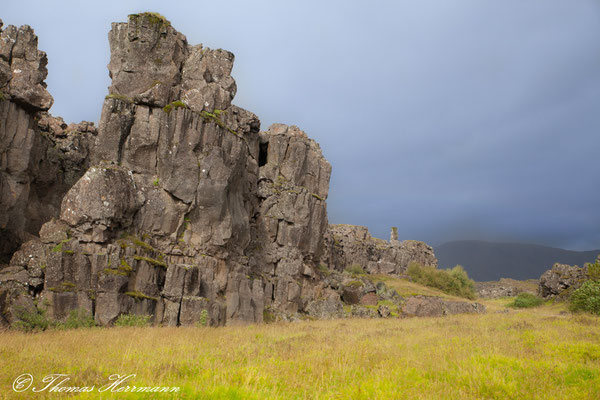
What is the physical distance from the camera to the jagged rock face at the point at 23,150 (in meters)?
27.2

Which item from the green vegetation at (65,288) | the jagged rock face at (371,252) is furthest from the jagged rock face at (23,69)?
the jagged rock face at (371,252)

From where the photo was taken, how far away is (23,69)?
28656 millimetres

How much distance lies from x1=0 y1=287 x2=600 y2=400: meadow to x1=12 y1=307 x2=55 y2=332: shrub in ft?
5.23

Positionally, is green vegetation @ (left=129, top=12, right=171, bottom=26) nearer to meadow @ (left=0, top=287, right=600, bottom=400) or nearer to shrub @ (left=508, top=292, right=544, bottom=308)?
meadow @ (left=0, top=287, right=600, bottom=400)

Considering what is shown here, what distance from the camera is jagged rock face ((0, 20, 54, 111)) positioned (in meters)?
27.7

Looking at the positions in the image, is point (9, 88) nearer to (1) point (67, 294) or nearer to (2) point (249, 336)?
(1) point (67, 294)

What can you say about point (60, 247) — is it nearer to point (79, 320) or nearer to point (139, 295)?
point (79, 320)

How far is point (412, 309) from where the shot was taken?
41.1 m

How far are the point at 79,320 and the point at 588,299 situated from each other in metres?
37.3

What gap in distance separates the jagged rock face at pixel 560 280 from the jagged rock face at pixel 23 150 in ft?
197

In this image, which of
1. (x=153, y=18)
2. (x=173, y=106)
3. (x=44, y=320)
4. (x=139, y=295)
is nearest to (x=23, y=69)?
(x=153, y=18)

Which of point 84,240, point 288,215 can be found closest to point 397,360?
point 84,240

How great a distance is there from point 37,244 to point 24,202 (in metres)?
8.09

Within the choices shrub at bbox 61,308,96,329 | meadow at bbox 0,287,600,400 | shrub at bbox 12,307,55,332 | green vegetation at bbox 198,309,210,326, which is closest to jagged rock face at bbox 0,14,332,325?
green vegetation at bbox 198,309,210,326
